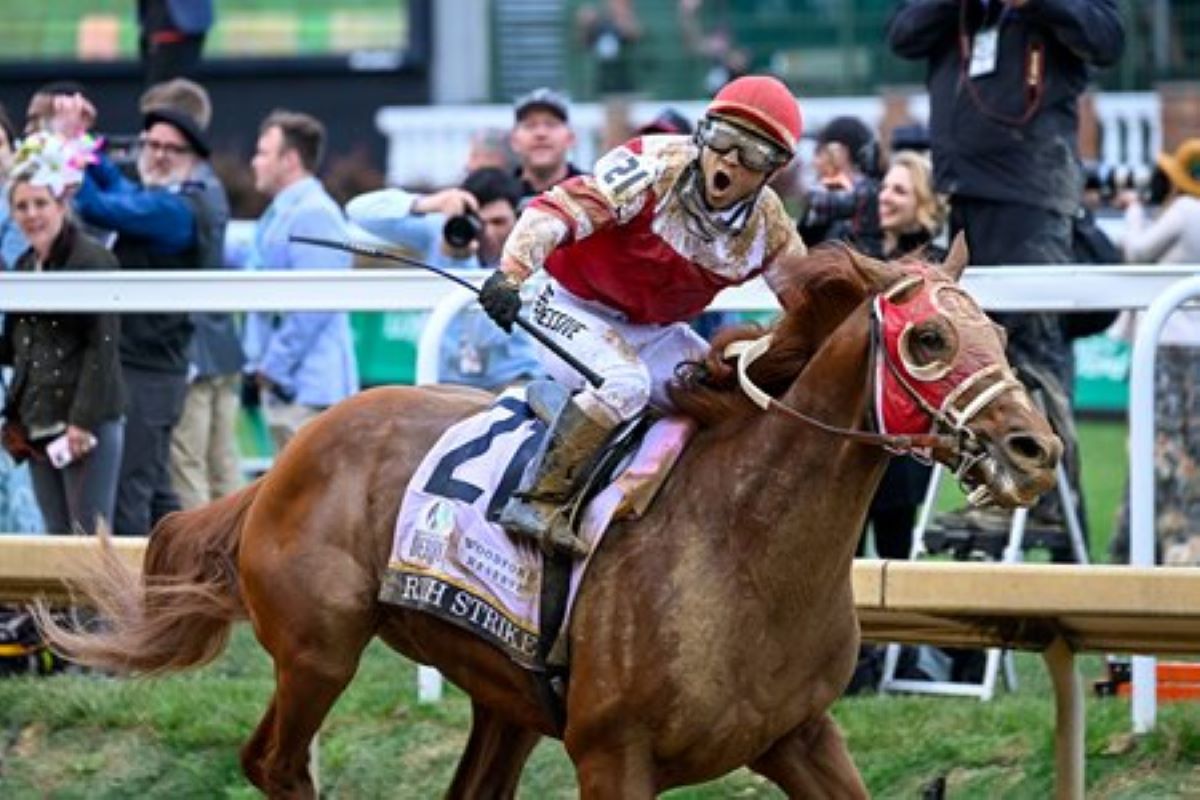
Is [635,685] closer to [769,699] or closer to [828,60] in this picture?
[769,699]

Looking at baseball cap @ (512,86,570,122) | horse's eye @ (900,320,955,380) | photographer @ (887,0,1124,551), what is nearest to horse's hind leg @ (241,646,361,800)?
horse's eye @ (900,320,955,380)

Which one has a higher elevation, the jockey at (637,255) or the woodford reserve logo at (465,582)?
the jockey at (637,255)

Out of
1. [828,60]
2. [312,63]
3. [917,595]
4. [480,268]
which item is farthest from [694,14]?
[917,595]

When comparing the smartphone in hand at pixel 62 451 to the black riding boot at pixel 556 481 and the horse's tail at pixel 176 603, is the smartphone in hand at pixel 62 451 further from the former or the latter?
the black riding boot at pixel 556 481

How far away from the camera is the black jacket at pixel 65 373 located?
9922 millimetres

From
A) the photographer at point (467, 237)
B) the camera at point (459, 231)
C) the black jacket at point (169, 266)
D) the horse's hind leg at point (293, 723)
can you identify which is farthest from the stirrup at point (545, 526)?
the black jacket at point (169, 266)

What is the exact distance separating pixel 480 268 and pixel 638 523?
3.58 meters

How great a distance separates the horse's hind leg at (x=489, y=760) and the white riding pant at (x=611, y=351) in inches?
41.0

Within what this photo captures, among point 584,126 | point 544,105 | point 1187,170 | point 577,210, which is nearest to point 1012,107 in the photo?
point 544,105

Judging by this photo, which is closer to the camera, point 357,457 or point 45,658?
point 357,457

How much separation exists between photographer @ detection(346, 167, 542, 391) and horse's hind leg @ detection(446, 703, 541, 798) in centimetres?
184

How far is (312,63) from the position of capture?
26.8 metres

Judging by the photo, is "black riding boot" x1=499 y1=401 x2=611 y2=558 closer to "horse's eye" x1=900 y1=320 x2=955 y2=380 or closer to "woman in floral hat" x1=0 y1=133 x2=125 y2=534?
"horse's eye" x1=900 y1=320 x2=955 y2=380

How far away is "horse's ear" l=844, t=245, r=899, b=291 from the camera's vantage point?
6824mm
